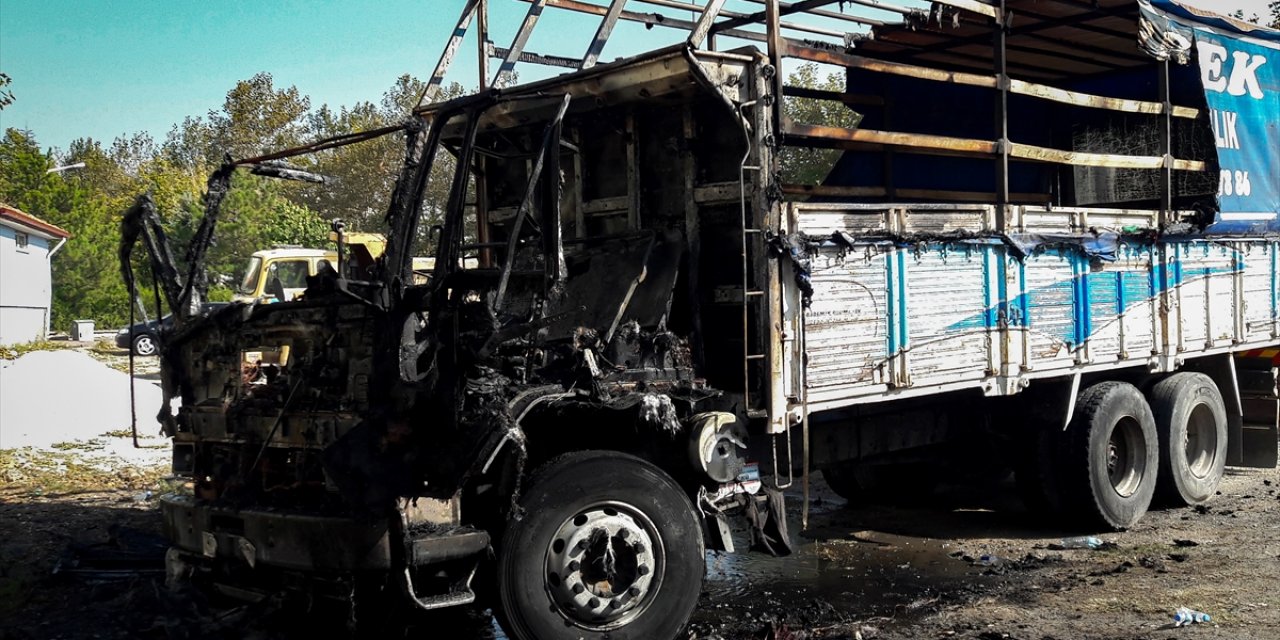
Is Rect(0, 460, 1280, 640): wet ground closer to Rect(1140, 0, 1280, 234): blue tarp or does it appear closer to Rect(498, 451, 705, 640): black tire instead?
Rect(498, 451, 705, 640): black tire

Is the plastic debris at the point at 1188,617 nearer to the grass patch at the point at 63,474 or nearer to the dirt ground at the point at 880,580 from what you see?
the dirt ground at the point at 880,580

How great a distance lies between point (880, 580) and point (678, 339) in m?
2.19

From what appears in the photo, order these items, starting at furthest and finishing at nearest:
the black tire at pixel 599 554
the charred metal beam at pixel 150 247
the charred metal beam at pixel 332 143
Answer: the charred metal beam at pixel 150 247, the charred metal beam at pixel 332 143, the black tire at pixel 599 554

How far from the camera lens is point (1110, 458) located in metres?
8.55

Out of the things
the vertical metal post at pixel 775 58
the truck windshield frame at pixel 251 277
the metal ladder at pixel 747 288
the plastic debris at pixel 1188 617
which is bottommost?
the plastic debris at pixel 1188 617

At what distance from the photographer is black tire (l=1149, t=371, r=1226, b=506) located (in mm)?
8828

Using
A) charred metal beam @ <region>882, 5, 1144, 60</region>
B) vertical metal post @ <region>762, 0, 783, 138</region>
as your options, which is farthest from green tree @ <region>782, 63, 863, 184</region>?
vertical metal post @ <region>762, 0, 783, 138</region>

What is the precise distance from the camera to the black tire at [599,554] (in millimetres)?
4953

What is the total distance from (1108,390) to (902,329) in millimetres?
2461

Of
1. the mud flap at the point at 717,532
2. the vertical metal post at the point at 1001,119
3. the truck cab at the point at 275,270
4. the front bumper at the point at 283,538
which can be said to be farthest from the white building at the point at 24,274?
the mud flap at the point at 717,532

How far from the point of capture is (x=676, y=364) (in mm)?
5895

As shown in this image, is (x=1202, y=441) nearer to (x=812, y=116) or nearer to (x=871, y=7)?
(x=871, y=7)

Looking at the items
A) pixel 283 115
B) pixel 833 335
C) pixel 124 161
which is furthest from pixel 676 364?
pixel 124 161

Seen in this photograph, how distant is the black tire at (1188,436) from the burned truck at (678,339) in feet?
0.10
